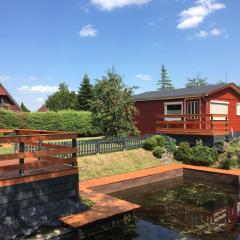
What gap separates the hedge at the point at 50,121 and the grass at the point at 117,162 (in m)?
10.1

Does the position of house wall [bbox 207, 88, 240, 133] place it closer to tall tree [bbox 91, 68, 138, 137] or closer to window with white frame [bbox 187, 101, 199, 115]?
window with white frame [bbox 187, 101, 199, 115]

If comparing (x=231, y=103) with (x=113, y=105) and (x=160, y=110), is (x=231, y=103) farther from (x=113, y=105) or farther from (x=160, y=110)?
(x=113, y=105)

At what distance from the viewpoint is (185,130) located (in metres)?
20.0

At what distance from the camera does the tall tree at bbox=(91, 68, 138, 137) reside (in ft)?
67.0

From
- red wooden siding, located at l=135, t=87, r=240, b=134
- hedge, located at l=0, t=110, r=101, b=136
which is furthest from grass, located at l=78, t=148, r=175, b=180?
hedge, located at l=0, t=110, r=101, b=136

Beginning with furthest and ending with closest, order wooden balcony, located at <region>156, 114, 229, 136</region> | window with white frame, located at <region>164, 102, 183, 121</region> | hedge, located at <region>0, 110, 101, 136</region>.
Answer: hedge, located at <region>0, 110, 101, 136</region> → window with white frame, located at <region>164, 102, 183, 121</region> → wooden balcony, located at <region>156, 114, 229, 136</region>

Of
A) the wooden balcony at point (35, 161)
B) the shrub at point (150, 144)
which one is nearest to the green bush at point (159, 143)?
the shrub at point (150, 144)

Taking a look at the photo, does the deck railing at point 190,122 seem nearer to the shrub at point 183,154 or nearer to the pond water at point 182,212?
the shrub at point 183,154

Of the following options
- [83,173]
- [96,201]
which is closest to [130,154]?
[83,173]

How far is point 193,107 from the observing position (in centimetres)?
2212

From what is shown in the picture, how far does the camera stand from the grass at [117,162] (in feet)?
46.1

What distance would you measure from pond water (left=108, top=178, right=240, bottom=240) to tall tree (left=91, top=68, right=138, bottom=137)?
7.18 meters

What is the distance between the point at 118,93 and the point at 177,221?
1255 centimetres

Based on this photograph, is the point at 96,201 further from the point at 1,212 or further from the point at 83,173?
the point at 83,173
